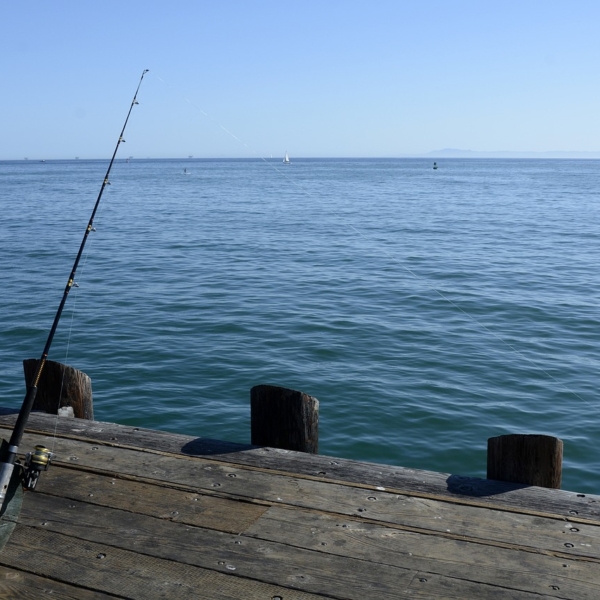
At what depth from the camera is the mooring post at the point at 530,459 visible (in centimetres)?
437

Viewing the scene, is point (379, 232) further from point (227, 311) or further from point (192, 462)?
point (192, 462)

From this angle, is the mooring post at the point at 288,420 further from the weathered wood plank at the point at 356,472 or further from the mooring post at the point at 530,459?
the mooring post at the point at 530,459

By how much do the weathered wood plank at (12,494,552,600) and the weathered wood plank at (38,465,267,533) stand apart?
0.08m

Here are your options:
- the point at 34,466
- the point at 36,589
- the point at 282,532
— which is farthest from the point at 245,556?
the point at 34,466

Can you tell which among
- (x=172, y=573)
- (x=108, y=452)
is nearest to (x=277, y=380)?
(x=108, y=452)

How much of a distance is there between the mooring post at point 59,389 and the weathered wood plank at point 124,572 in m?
2.06

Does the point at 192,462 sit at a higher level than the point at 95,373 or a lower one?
higher

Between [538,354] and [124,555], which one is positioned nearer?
[124,555]

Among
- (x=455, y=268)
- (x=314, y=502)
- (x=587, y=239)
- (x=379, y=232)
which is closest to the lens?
(x=314, y=502)

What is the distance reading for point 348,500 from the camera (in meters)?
4.14

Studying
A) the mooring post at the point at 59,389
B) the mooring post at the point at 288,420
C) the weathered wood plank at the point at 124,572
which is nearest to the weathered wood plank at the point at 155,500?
the weathered wood plank at the point at 124,572

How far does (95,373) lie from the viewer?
10758 millimetres

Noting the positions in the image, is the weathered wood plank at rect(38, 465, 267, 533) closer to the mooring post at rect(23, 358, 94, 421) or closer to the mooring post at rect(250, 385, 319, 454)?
the mooring post at rect(250, 385, 319, 454)

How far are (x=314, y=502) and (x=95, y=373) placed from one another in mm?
7269
